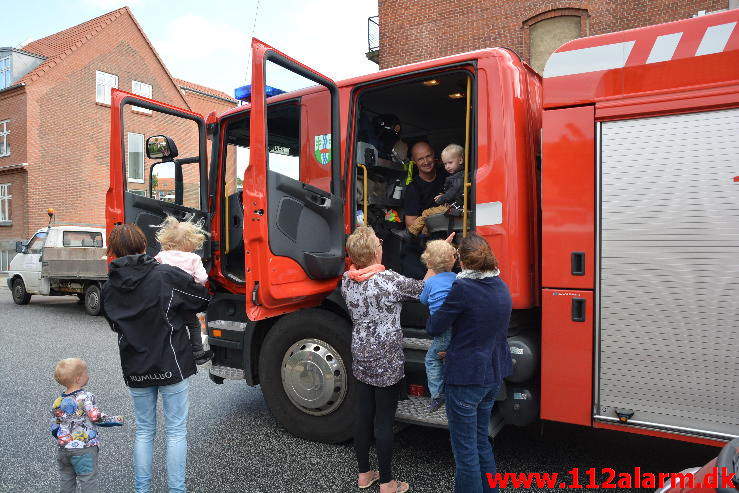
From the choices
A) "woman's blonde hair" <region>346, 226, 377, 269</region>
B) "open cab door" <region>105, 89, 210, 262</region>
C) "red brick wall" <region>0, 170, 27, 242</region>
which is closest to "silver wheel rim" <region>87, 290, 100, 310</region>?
"open cab door" <region>105, 89, 210, 262</region>

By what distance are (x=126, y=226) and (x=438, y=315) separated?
6.03 ft

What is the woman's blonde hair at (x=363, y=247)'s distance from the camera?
3.34 meters

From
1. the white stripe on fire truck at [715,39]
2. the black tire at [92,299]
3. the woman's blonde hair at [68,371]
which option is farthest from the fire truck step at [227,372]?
the black tire at [92,299]

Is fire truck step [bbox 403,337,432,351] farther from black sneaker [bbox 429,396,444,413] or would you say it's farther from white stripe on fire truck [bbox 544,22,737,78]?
white stripe on fire truck [bbox 544,22,737,78]

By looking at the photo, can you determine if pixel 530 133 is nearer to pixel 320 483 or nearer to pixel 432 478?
pixel 432 478

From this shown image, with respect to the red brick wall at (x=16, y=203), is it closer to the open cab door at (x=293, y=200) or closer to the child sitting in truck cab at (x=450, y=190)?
the open cab door at (x=293, y=200)

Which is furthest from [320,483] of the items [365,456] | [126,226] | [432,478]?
[126,226]

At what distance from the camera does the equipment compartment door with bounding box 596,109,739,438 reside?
9.20 ft

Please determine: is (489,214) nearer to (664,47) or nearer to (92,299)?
(664,47)

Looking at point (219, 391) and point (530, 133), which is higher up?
point (530, 133)

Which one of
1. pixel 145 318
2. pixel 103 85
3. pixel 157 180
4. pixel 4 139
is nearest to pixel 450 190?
pixel 145 318

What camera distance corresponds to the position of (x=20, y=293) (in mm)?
13680

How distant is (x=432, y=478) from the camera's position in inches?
143

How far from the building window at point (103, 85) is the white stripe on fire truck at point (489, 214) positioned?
2620 cm
